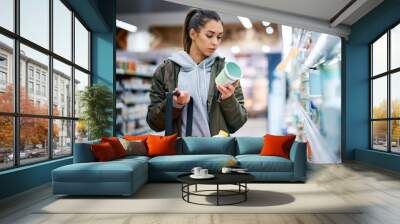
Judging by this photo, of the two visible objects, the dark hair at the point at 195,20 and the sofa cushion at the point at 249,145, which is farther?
the dark hair at the point at 195,20

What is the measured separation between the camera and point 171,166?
5.77m

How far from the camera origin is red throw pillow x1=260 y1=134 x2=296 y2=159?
614cm

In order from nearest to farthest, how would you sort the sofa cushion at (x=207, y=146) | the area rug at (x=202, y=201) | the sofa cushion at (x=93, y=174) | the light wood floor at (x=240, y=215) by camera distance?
the light wood floor at (x=240, y=215), the area rug at (x=202, y=201), the sofa cushion at (x=93, y=174), the sofa cushion at (x=207, y=146)

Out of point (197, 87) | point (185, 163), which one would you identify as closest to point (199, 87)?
point (197, 87)

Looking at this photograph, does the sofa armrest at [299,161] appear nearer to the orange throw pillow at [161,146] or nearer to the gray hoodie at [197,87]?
the orange throw pillow at [161,146]

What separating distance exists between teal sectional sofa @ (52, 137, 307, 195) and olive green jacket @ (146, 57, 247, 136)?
1.59m

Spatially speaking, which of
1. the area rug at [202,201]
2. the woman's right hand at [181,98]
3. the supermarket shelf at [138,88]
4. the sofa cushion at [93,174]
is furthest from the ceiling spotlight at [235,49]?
the sofa cushion at [93,174]

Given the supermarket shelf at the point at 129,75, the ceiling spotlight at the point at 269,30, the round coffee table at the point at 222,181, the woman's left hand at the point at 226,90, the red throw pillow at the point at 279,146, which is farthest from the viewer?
the ceiling spotlight at the point at 269,30

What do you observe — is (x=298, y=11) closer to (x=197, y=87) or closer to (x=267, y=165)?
(x=197, y=87)

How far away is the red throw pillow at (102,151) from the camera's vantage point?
543 cm

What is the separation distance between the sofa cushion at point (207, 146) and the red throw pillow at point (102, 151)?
138cm

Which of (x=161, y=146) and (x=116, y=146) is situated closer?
(x=116, y=146)

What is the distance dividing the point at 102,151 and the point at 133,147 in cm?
89

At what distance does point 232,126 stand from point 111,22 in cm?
344
